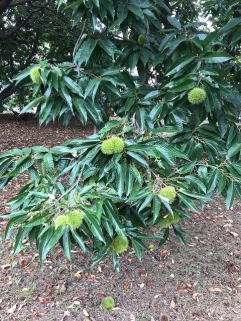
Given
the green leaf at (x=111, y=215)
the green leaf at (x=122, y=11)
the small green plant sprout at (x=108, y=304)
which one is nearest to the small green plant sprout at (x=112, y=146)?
the green leaf at (x=111, y=215)

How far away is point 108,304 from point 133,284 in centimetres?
28

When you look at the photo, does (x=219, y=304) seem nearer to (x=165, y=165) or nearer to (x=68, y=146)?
(x=165, y=165)

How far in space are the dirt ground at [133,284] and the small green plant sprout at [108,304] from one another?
3 cm

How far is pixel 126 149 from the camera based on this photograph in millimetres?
1078

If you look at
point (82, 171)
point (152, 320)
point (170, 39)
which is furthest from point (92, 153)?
point (152, 320)

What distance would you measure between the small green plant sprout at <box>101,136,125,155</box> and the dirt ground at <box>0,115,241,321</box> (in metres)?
1.19

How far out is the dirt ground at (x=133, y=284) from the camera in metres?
1.81

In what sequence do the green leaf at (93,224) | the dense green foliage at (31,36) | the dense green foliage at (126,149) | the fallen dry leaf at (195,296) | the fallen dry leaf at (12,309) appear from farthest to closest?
the dense green foliage at (31,36) → the fallen dry leaf at (195,296) → the fallen dry leaf at (12,309) → the dense green foliage at (126,149) → the green leaf at (93,224)

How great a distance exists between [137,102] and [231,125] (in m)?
0.48

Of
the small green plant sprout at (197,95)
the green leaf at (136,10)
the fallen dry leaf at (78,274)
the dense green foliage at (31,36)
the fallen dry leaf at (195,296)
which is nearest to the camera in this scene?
the small green plant sprout at (197,95)

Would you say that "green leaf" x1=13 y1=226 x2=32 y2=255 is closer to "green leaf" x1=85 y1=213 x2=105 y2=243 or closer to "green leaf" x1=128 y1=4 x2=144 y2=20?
"green leaf" x1=85 y1=213 x2=105 y2=243

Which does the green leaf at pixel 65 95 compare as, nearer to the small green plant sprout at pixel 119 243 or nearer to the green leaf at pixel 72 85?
the green leaf at pixel 72 85

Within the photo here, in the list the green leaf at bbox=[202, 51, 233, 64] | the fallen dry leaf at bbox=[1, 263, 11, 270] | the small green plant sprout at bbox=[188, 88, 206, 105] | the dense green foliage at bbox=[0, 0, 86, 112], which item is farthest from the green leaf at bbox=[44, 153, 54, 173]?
the dense green foliage at bbox=[0, 0, 86, 112]

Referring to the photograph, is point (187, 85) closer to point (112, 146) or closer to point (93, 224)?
point (112, 146)
